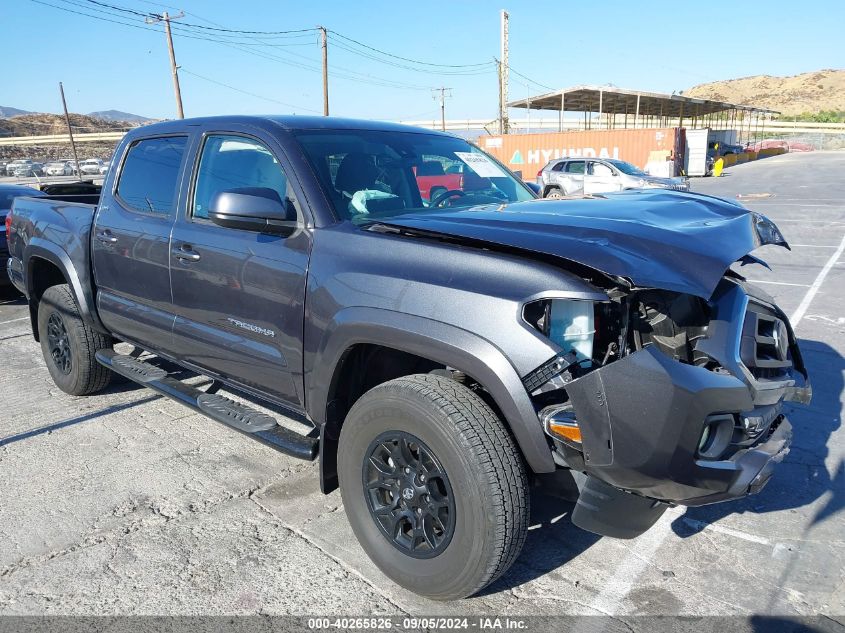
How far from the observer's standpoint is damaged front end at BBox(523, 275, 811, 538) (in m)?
2.04

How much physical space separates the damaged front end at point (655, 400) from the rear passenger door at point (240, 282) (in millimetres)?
1234

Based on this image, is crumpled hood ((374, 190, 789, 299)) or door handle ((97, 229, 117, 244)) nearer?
crumpled hood ((374, 190, 789, 299))

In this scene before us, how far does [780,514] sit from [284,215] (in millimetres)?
2777

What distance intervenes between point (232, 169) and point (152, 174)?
2.84 feet

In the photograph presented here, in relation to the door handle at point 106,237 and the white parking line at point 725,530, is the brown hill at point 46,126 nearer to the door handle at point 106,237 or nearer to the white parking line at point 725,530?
the door handle at point 106,237

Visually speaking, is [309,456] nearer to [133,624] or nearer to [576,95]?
[133,624]

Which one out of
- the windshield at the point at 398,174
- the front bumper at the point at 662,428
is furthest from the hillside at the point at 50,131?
the front bumper at the point at 662,428

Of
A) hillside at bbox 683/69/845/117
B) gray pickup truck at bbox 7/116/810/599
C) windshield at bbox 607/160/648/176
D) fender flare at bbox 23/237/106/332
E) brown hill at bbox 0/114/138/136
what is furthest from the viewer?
hillside at bbox 683/69/845/117

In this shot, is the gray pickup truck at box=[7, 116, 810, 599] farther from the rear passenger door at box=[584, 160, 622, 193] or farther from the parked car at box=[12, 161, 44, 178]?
the parked car at box=[12, 161, 44, 178]

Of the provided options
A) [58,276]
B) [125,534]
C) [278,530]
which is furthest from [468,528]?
[58,276]

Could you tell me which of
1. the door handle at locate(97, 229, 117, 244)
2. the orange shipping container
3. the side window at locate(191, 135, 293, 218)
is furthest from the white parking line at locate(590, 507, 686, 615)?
the orange shipping container

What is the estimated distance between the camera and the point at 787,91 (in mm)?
124500

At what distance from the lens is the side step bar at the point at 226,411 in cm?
306

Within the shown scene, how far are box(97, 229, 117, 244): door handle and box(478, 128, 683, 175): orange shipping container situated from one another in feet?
88.9
